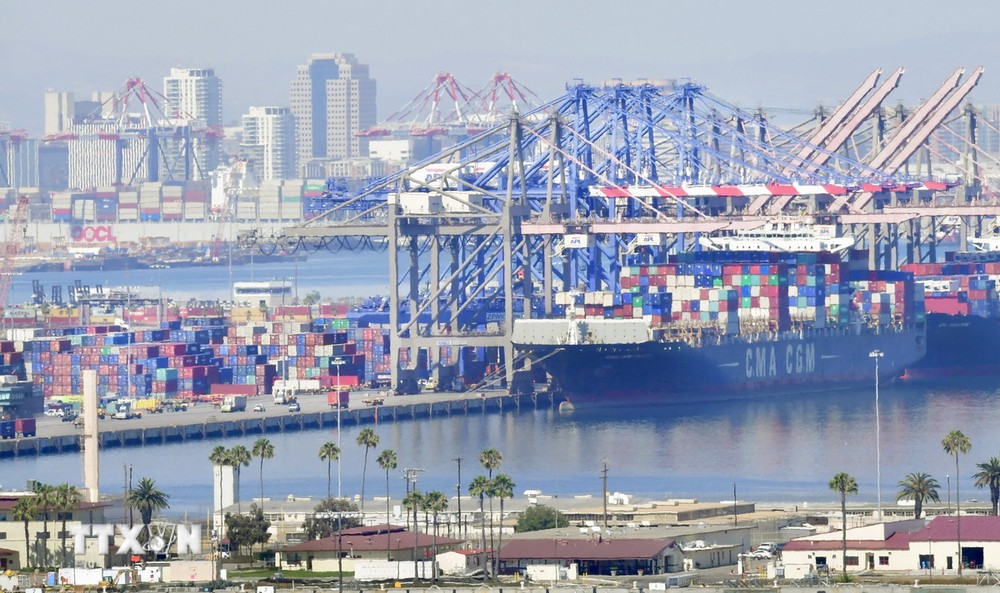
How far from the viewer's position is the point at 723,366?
106625mm

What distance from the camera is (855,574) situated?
158ft

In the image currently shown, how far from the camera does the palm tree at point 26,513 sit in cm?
5228

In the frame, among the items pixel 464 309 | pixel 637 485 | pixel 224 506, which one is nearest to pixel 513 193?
pixel 464 309

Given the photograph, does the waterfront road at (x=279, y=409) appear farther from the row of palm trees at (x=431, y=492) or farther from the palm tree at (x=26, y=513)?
the palm tree at (x=26, y=513)

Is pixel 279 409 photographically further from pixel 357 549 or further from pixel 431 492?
pixel 357 549

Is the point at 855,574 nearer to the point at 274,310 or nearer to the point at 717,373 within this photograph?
the point at 717,373

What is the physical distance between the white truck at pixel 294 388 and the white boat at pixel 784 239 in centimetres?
1831

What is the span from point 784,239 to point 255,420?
97.7 ft

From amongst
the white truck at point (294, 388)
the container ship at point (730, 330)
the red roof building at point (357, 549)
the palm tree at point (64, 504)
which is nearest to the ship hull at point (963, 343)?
the container ship at point (730, 330)

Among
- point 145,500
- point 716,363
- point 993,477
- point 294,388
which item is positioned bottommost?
point 145,500

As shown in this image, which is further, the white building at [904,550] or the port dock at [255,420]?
the port dock at [255,420]

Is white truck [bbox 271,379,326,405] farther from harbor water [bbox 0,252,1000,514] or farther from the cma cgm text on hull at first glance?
the cma cgm text on hull

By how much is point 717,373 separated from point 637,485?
34.2 m

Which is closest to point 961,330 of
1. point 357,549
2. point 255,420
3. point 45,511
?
point 255,420
